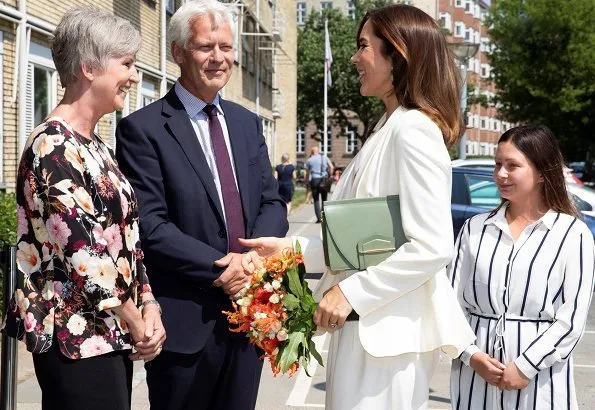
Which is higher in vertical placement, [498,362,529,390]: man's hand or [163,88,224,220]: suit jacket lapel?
[163,88,224,220]: suit jacket lapel

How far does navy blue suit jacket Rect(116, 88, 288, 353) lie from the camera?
3230 millimetres

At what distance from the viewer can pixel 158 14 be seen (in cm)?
1853

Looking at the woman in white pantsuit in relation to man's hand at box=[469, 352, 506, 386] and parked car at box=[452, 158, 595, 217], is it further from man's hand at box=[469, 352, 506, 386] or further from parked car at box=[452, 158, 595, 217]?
parked car at box=[452, 158, 595, 217]

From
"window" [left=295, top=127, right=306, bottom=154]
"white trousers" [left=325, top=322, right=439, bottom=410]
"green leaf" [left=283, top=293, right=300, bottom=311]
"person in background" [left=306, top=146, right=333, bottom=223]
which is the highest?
"green leaf" [left=283, top=293, right=300, bottom=311]

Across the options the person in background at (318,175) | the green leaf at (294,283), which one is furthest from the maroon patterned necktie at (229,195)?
the person in background at (318,175)

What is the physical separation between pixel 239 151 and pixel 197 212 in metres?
0.33

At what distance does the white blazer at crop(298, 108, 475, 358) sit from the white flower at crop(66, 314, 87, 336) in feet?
2.65

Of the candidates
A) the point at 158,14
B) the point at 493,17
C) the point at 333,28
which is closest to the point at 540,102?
the point at 493,17

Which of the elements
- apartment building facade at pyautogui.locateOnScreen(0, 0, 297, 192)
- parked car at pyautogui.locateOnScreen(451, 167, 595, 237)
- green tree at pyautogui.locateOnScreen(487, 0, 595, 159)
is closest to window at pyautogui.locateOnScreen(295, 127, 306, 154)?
green tree at pyautogui.locateOnScreen(487, 0, 595, 159)

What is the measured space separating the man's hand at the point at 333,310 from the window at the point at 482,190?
850 centimetres

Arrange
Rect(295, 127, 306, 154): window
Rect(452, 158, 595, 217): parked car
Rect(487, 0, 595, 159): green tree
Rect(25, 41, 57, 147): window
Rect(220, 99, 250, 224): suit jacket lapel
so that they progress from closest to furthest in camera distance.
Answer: Rect(220, 99, 250, 224): suit jacket lapel, Rect(25, 41, 57, 147): window, Rect(452, 158, 595, 217): parked car, Rect(487, 0, 595, 159): green tree, Rect(295, 127, 306, 154): window

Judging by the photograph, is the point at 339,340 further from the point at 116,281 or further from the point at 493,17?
the point at 493,17

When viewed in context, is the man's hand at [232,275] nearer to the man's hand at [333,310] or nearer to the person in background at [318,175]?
the man's hand at [333,310]

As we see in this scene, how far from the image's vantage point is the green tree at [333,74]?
61.1m
